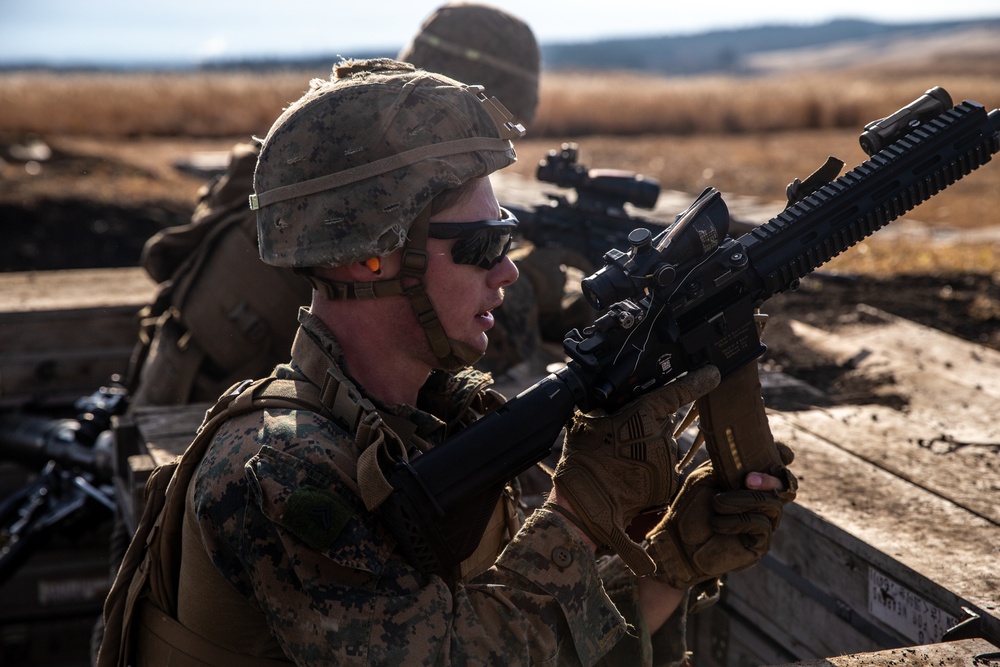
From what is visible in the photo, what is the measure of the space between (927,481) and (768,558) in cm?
66

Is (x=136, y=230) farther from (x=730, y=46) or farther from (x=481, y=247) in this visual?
(x=730, y=46)

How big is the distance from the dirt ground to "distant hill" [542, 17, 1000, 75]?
12865 centimetres

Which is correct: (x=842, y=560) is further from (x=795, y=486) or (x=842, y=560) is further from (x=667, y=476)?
(x=667, y=476)

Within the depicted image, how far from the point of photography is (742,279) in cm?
266

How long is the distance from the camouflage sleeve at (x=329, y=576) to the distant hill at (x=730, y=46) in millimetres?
141137

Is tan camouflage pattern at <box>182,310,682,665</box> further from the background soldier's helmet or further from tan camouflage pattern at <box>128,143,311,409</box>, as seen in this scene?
tan camouflage pattern at <box>128,143,311,409</box>

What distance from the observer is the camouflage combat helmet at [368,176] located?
2305 mm

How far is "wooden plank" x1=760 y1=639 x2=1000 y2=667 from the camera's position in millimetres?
2582

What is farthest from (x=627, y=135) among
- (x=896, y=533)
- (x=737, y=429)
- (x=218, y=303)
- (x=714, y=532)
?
(x=714, y=532)

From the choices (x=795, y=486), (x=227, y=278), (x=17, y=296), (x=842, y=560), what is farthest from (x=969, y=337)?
(x=17, y=296)

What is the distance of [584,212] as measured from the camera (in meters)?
5.36

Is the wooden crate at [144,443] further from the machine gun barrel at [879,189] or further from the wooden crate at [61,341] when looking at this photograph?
the machine gun barrel at [879,189]

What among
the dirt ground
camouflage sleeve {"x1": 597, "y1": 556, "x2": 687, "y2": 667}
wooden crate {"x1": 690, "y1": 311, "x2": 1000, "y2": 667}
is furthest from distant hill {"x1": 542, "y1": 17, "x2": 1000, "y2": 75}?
camouflage sleeve {"x1": 597, "y1": 556, "x2": 687, "y2": 667}

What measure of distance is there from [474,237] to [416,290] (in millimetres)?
189
